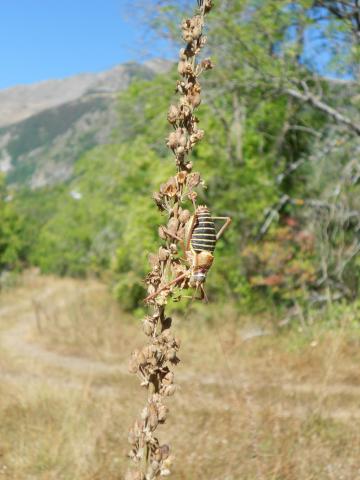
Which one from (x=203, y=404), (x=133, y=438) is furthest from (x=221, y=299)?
(x=133, y=438)

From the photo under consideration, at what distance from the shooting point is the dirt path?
7.53 metres

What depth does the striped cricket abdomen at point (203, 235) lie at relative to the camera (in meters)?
1.65

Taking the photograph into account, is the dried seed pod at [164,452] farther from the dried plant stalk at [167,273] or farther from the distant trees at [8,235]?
the distant trees at [8,235]

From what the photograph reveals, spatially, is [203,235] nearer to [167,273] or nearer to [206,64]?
[167,273]

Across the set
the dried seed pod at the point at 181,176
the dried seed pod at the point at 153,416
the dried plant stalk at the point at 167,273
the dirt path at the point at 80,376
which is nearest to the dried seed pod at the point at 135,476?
the dried plant stalk at the point at 167,273

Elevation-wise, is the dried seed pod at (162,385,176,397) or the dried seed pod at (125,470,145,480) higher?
the dried seed pod at (162,385,176,397)

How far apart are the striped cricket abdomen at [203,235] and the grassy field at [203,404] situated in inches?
131

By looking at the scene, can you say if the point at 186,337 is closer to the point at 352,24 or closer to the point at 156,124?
the point at 156,124

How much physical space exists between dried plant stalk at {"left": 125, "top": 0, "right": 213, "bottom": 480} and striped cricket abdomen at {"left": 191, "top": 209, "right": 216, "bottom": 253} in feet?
0.14

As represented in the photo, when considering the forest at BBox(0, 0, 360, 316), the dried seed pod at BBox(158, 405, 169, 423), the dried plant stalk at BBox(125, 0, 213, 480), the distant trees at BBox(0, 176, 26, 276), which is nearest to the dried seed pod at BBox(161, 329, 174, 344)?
the dried plant stalk at BBox(125, 0, 213, 480)

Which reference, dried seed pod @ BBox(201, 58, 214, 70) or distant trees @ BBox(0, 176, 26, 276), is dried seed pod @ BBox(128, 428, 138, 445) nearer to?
dried seed pod @ BBox(201, 58, 214, 70)

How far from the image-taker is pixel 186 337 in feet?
40.9

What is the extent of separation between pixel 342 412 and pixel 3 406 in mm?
4377

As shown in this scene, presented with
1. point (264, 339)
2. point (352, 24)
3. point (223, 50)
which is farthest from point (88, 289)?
point (352, 24)
